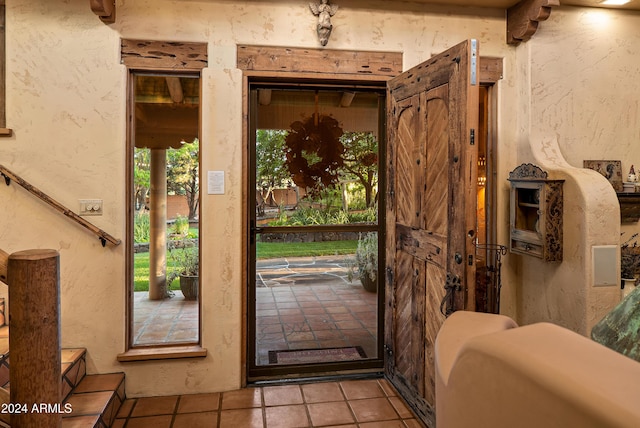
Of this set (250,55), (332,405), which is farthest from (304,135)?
(332,405)

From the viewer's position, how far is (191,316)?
3.73 meters

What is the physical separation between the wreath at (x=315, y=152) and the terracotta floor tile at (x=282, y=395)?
4.44ft

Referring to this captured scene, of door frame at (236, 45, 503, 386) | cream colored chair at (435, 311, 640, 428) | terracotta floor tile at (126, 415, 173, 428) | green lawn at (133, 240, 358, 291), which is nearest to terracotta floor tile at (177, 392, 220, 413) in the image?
terracotta floor tile at (126, 415, 173, 428)

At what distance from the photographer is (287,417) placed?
2.59 m

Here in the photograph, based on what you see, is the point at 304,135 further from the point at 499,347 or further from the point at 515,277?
the point at 499,347

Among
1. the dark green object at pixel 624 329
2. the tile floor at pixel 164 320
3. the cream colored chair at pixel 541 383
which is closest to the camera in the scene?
the cream colored chair at pixel 541 383

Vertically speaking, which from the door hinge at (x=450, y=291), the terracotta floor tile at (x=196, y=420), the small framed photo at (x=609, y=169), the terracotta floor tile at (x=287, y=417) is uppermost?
the small framed photo at (x=609, y=169)

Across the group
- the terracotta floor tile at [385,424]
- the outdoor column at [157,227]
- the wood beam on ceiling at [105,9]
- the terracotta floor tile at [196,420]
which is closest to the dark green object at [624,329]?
the terracotta floor tile at [385,424]

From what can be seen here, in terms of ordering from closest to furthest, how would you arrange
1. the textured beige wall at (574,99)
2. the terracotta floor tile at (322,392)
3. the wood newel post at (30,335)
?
1. the wood newel post at (30,335)
2. the terracotta floor tile at (322,392)
3. the textured beige wall at (574,99)

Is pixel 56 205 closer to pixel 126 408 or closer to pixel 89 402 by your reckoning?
pixel 89 402

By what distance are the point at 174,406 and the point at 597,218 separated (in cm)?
275

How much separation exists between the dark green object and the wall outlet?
9.14 ft

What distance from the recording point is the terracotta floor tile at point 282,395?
9.10ft

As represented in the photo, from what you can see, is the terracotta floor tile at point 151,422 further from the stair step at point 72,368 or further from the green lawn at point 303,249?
the green lawn at point 303,249
